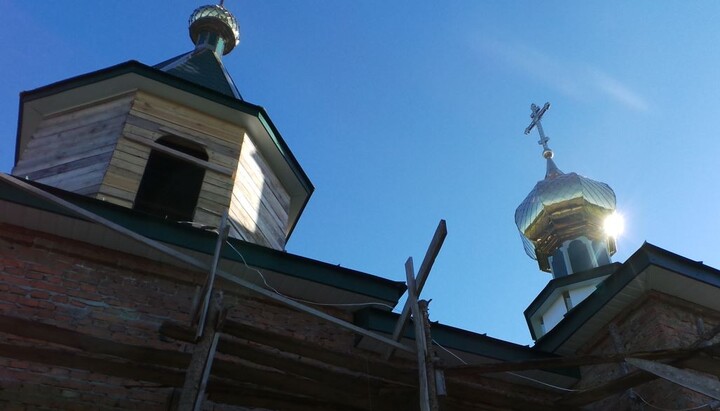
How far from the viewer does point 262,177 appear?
11391 mm

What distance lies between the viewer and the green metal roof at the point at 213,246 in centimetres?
742

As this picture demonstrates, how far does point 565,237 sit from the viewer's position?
22.2 meters

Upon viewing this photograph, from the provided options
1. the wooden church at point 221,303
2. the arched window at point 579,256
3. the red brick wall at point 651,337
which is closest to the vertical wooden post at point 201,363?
the wooden church at point 221,303

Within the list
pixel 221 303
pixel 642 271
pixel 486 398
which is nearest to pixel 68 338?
pixel 221 303

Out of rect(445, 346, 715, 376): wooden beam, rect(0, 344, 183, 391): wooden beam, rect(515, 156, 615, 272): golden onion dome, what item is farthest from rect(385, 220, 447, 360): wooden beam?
rect(515, 156, 615, 272): golden onion dome

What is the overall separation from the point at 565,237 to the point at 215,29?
40.2 feet

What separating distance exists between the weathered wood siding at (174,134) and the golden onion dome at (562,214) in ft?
45.2

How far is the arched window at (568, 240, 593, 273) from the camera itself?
21.1m

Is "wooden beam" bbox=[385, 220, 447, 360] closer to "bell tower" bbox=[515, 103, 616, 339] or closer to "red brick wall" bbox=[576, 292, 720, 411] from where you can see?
"red brick wall" bbox=[576, 292, 720, 411]

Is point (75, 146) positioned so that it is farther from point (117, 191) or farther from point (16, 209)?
point (16, 209)

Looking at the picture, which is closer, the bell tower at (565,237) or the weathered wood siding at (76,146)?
the weathered wood siding at (76,146)

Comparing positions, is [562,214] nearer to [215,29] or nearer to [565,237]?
[565,237]

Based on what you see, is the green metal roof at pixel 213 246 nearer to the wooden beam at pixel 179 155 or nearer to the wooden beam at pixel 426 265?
the wooden beam at pixel 426 265

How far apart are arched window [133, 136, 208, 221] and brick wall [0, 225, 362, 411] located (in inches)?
96.0
